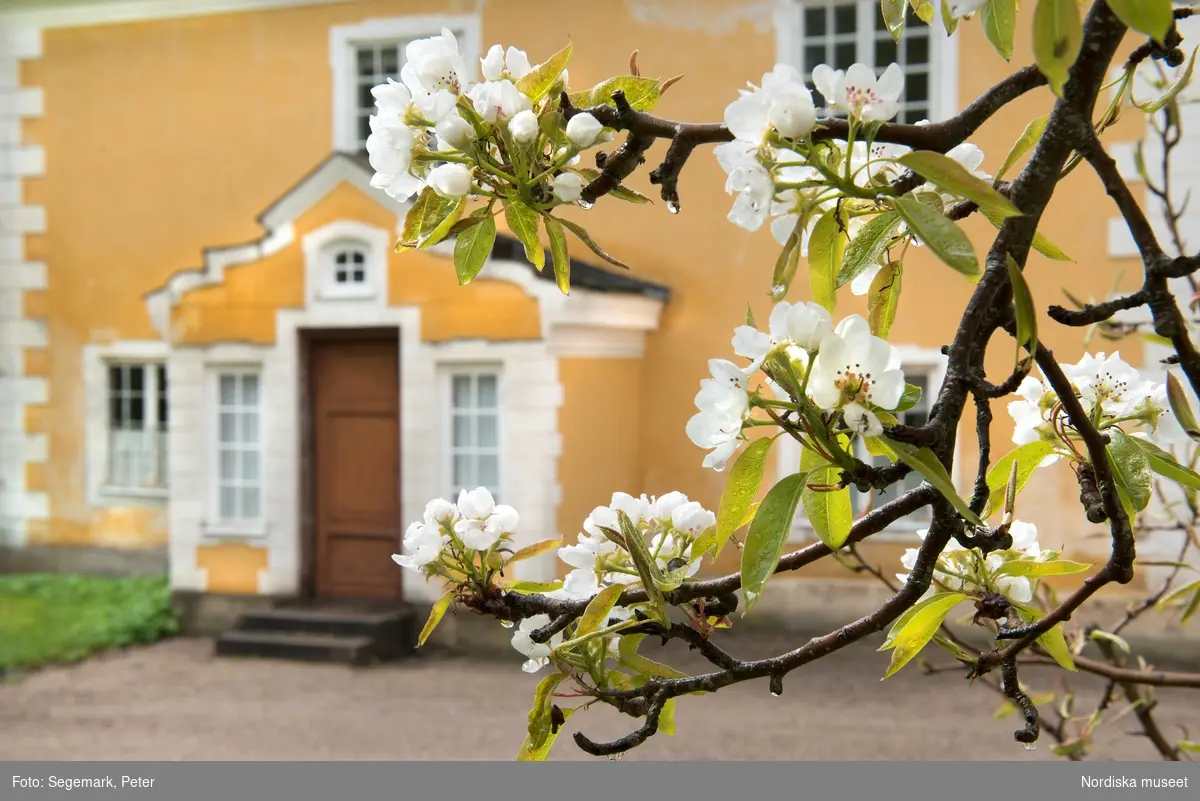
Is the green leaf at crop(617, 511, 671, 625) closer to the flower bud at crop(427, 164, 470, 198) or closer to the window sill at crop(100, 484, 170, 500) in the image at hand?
the flower bud at crop(427, 164, 470, 198)

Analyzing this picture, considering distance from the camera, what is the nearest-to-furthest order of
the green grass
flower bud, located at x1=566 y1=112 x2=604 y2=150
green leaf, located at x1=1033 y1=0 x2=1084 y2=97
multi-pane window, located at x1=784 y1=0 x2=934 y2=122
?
green leaf, located at x1=1033 y1=0 x2=1084 y2=97, flower bud, located at x1=566 y1=112 x2=604 y2=150, multi-pane window, located at x1=784 y1=0 x2=934 y2=122, the green grass

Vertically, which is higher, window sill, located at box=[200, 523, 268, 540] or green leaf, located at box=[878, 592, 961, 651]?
green leaf, located at box=[878, 592, 961, 651]

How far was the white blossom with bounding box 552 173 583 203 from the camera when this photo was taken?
1.27 feet

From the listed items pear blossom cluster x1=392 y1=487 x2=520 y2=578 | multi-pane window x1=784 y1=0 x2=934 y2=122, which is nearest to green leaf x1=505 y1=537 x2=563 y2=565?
pear blossom cluster x1=392 y1=487 x2=520 y2=578

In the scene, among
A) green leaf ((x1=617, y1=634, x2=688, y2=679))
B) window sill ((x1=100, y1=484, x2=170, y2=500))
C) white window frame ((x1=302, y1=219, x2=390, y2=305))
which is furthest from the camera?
window sill ((x1=100, y1=484, x2=170, y2=500))

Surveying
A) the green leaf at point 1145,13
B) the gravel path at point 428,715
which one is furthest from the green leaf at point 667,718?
the gravel path at point 428,715

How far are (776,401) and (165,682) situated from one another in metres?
3.05

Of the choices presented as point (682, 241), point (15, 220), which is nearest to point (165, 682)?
point (15, 220)

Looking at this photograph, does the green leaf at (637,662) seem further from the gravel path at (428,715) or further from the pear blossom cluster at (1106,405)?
the gravel path at (428,715)

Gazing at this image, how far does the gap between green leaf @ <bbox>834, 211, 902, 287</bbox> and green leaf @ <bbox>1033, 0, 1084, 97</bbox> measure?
11cm

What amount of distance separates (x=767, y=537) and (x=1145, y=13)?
0.56 feet

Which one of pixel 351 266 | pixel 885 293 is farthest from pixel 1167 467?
pixel 351 266

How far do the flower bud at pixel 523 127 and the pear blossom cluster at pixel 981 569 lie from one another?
0.75ft

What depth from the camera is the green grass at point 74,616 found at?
10.6ft
